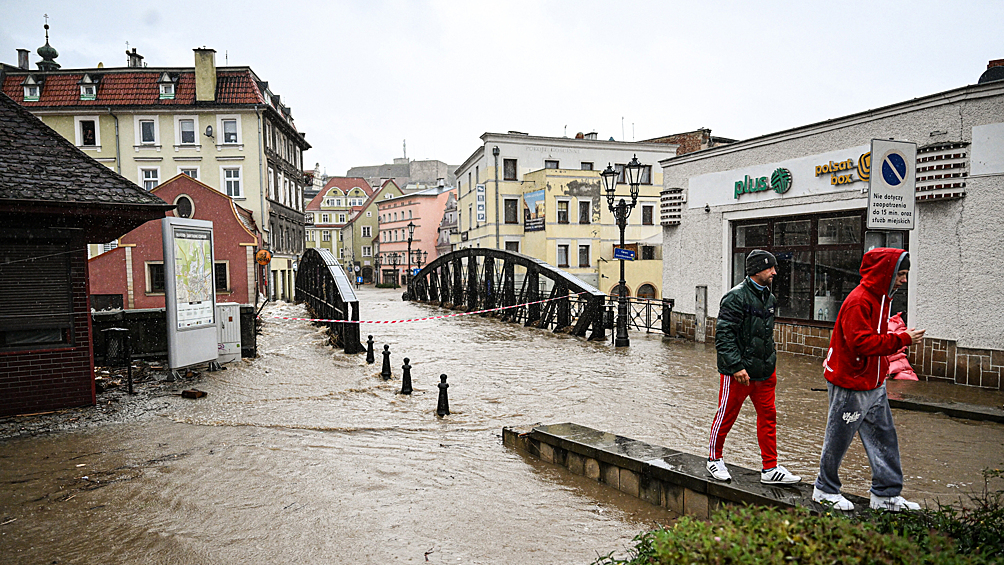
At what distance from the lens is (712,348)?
13.5 metres

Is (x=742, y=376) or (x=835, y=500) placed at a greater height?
(x=742, y=376)

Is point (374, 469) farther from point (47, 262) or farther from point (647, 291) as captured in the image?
point (647, 291)

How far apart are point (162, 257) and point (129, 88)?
62.2 ft

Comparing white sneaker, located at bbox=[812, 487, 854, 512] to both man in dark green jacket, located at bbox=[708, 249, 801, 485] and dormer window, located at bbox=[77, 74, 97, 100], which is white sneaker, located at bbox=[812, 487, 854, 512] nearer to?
man in dark green jacket, located at bbox=[708, 249, 801, 485]

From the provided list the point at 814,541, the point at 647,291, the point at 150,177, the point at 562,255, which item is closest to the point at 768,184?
the point at 814,541

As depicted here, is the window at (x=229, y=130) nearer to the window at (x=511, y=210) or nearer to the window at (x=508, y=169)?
the window at (x=508, y=169)

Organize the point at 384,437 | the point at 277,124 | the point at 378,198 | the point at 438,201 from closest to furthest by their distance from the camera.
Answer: the point at 384,437, the point at 277,124, the point at 438,201, the point at 378,198

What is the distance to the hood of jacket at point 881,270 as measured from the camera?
3.74 meters

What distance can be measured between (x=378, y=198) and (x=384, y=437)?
67123 millimetres

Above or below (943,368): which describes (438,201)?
above

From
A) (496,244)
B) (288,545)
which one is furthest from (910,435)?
(496,244)

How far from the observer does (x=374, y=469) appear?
5.77 metres

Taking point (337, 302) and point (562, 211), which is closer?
point (337, 302)

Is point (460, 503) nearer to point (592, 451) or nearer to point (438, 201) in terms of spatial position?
point (592, 451)
